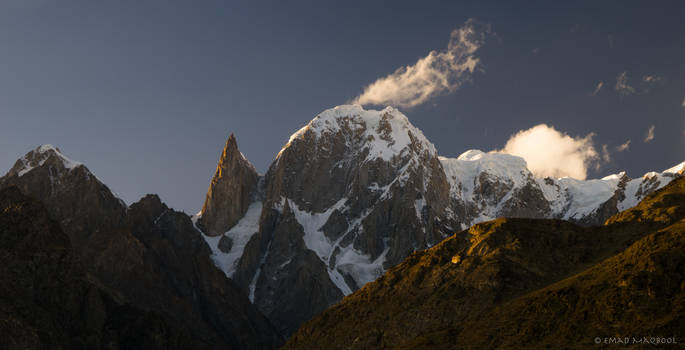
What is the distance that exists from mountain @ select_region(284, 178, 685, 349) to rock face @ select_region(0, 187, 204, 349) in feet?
226

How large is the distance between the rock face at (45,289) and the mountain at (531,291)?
226 feet

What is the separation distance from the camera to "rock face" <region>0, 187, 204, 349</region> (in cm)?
16125

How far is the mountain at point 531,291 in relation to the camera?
255ft

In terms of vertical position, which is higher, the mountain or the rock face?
the rock face

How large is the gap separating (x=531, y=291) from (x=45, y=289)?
126854mm

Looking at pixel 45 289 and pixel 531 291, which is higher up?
pixel 45 289

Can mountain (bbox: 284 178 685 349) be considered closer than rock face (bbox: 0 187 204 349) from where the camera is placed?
Yes

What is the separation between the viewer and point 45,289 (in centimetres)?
17662

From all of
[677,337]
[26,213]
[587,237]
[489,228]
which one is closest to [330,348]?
[489,228]

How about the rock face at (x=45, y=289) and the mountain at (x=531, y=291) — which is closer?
the mountain at (x=531, y=291)

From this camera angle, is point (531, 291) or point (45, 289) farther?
point (45, 289)

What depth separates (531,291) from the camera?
98.9m

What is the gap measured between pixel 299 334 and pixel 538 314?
55.9m

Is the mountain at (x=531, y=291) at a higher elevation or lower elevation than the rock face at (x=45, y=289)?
lower
